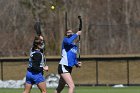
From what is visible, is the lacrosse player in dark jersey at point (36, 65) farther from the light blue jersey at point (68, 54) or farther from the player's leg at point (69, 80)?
the light blue jersey at point (68, 54)

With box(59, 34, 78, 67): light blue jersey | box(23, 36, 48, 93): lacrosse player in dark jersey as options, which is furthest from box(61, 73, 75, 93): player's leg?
box(23, 36, 48, 93): lacrosse player in dark jersey

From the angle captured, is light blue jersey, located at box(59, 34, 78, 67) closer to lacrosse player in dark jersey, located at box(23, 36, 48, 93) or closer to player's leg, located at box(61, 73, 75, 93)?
player's leg, located at box(61, 73, 75, 93)

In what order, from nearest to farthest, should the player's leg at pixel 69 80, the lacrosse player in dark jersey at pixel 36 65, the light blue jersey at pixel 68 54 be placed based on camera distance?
1. the lacrosse player in dark jersey at pixel 36 65
2. the player's leg at pixel 69 80
3. the light blue jersey at pixel 68 54

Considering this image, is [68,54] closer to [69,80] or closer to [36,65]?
[69,80]

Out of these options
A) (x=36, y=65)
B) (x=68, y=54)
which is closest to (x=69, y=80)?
(x=68, y=54)

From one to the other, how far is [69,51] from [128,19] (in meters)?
39.4

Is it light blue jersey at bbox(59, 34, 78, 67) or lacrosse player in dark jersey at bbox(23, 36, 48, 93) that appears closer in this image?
lacrosse player in dark jersey at bbox(23, 36, 48, 93)

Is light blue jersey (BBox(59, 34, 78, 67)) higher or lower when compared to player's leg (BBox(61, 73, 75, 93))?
higher

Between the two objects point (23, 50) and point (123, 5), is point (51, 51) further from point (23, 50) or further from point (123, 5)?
point (123, 5)

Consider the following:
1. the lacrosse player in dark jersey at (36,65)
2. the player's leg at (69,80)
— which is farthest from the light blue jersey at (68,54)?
the lacrosse player in dark jersey at (36,65)

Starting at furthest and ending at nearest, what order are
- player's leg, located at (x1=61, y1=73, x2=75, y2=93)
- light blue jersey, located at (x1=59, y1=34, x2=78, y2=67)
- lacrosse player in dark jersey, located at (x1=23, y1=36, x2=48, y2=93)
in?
light blue jersey, located at (x1=59, y1=34, x2=78, y2=67) < player's leg, located at (x1=61, y1=73, x2=75, y2=93) < lacrosse player in dark jersey, located at (x1=23, y1=36, x2=48, y2=93)

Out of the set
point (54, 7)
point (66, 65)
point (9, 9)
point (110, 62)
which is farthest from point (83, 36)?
point (66, 65)

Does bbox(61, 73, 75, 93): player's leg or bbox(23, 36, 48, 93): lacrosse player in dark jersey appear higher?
bbox(23, 36, 48, 93): lacrosse player in dark jersey

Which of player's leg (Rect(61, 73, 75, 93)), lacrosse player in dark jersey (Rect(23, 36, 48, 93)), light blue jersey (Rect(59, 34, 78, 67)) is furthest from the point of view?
light blue jersey (Rect(59, 34, 78, 67))
